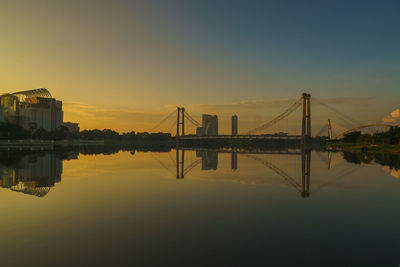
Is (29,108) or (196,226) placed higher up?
(29,108)

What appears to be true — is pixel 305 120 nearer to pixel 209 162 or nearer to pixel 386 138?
pixel 386 138

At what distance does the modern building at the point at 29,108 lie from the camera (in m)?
130

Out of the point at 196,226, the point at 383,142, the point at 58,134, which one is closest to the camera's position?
the point at 196,226

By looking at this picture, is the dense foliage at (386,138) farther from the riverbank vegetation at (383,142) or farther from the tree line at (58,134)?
the tree line at (58,134)

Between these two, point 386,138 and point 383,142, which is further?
point 383,142

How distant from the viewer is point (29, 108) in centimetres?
13300

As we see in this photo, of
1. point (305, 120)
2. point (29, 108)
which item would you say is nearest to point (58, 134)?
point (29, 108)

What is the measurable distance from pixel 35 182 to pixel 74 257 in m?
13.0

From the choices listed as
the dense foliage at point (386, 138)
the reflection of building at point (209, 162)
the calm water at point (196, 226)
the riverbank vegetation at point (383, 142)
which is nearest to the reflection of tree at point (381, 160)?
the riverbank vegetation at point (383, 142)

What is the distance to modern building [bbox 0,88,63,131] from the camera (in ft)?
426

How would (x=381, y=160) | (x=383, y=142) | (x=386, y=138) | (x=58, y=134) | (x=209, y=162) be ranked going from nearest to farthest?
(x=209, y=162) → (x=381, y=160) → (x=386, y=138) → (x=383, y=142) → (x=58, y=134)

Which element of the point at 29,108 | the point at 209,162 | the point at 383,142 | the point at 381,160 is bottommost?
the point at 209,162

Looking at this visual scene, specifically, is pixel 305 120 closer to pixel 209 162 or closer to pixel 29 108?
pixel 209 162

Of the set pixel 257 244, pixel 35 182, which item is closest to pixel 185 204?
pixel 257 244
